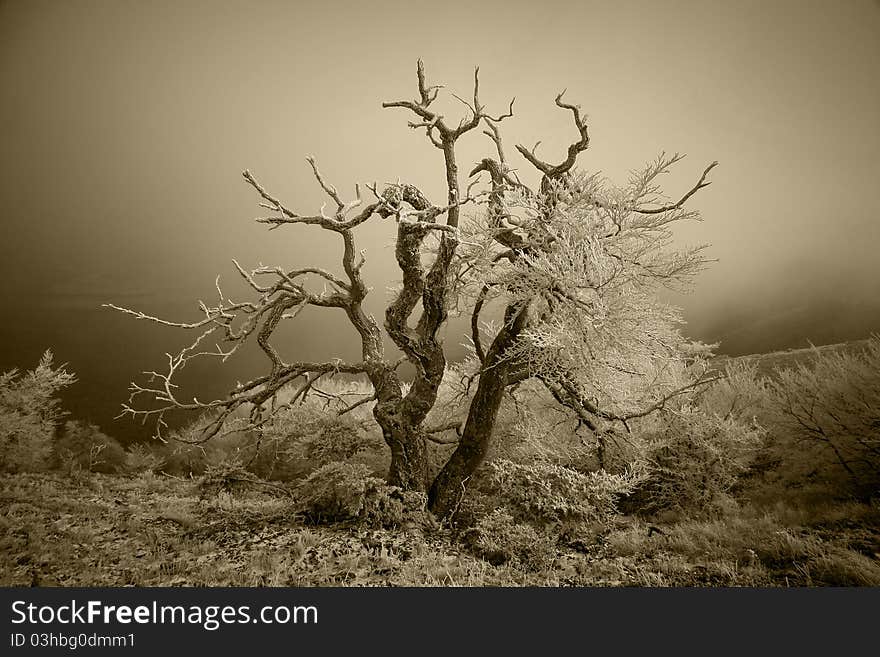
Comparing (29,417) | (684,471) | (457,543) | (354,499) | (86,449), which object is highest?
(29,417)

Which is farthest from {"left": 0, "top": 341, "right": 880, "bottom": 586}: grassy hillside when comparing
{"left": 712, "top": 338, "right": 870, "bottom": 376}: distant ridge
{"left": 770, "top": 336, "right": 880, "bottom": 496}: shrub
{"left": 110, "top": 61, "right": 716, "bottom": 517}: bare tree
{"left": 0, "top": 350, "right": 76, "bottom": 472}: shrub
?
{"left": 712, "top": 338, "right": 870, "bottom": 376}: distant ridge

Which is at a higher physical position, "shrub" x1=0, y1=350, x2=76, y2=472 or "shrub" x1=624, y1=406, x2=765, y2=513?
"shrub" x1=0, y1=350, x2=76, y2=472

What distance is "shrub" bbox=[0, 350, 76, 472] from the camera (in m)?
12.0

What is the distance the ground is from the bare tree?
5.38ft

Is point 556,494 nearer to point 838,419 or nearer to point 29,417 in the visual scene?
point 838,419

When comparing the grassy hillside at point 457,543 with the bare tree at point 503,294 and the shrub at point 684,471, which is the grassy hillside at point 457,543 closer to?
the shrub at point 684,471

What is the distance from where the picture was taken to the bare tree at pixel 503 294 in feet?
15.7

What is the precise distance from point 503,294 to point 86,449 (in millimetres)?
17957

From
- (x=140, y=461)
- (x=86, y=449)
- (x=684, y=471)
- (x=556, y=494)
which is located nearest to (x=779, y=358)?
(x=684, y=471)

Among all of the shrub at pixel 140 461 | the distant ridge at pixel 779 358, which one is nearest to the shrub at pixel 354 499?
the shrub at pixel 140 461

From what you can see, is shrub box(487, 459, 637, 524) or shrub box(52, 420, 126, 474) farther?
shrub box(52, 420, 126, 474)

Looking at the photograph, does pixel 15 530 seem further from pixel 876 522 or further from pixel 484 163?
pixel 876 522

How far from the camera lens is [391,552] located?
194 inches

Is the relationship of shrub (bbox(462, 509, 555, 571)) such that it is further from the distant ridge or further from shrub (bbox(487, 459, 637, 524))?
the distant ridge
